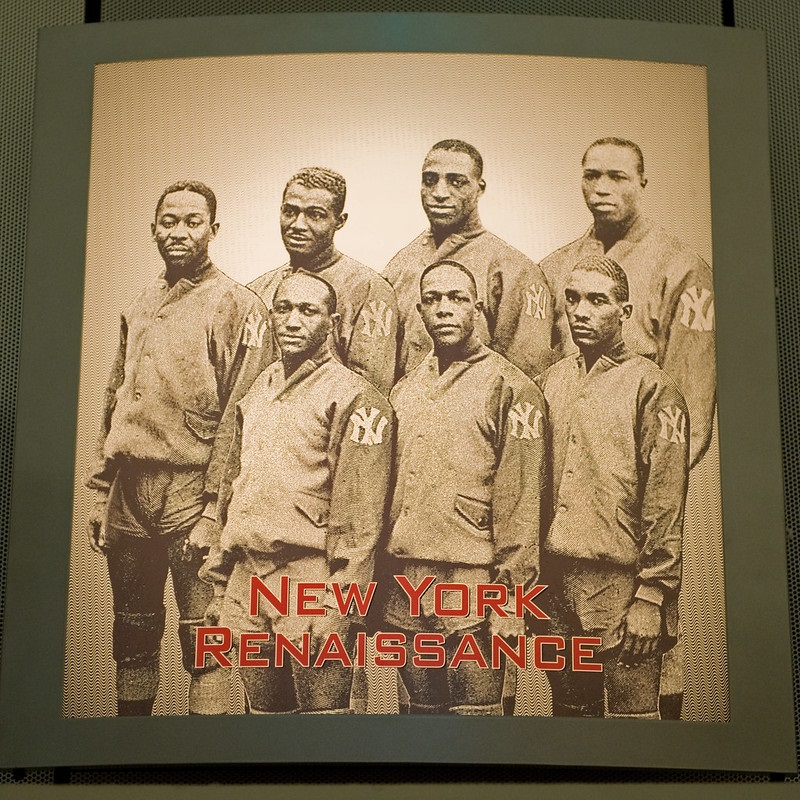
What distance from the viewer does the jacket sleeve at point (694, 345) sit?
5.80 feet

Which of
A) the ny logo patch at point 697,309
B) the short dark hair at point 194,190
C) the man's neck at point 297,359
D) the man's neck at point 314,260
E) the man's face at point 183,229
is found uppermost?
the short dark hair at point 194,190

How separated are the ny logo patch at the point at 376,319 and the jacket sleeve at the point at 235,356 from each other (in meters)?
0.16

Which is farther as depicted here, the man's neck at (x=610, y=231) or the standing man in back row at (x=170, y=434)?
the man's neck at (x=610, y=231)

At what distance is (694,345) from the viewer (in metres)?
1.79

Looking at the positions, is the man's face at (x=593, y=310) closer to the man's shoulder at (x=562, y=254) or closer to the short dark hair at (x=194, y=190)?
the man's shoulder at (x=562, y=254)

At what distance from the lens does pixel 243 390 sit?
1755 millimetres

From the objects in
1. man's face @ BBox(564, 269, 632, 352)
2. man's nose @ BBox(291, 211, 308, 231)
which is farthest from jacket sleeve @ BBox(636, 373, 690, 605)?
man's nose @ BBox(291, 211, 308, 231)

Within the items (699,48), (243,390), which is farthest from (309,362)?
(699,48)

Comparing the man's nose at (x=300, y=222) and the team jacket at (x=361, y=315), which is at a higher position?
the man's nose at (x=300, y=222)

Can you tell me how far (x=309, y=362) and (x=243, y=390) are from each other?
115mm

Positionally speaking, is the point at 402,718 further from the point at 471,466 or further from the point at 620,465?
the point at 620,465

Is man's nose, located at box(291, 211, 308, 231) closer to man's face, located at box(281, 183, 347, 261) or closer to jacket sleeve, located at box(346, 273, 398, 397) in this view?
man's face, located at box(281, 183, 347, 261)

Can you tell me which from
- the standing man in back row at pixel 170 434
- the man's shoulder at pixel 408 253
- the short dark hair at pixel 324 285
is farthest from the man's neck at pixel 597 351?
the standing man in back row at pixel 170 434

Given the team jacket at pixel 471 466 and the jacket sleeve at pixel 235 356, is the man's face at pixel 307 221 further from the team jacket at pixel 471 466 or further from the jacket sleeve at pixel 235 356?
the team jacket at pixel 471 466
